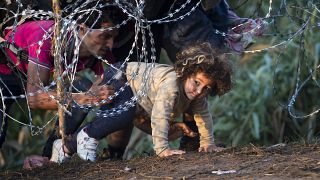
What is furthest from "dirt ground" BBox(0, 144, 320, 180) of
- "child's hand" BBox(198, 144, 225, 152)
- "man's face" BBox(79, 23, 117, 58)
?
"man's face" BBox(79, 23, 117, 58)

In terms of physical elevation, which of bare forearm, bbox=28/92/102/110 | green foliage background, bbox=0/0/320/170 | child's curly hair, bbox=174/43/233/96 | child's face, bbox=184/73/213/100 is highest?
child's curly hair, bbox=174/43/233/96

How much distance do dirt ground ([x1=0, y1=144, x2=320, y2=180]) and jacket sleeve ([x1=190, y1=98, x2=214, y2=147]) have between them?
368 millimetres

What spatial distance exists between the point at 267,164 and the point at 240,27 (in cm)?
167

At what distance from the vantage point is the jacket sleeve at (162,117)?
189 inches

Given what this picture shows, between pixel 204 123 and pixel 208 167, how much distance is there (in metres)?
0.93

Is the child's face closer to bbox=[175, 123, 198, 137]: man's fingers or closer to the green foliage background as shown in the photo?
bbox=[175, 123, 198, 137]: man's fingers

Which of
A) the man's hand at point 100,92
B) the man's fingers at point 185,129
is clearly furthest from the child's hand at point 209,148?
the man's hand at point 100,92

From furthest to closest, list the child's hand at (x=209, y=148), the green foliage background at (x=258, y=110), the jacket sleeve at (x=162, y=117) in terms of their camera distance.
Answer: the green foliage background at (x=258, y=110)
the child's hand at (x=209, y=148)
the jacket sleeve at (x=162, y=117)

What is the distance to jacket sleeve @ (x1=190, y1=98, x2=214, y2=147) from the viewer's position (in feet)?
17.0

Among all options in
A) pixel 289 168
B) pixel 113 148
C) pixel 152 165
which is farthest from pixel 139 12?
pixel 113 148

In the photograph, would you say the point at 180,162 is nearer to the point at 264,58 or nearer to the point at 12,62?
the point at 12,62

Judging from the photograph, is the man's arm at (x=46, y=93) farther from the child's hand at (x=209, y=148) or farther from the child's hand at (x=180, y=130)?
the child's hand at (x=209, y=148)

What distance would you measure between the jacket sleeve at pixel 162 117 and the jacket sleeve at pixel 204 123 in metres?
0.36

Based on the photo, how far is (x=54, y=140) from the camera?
532 centimetres
